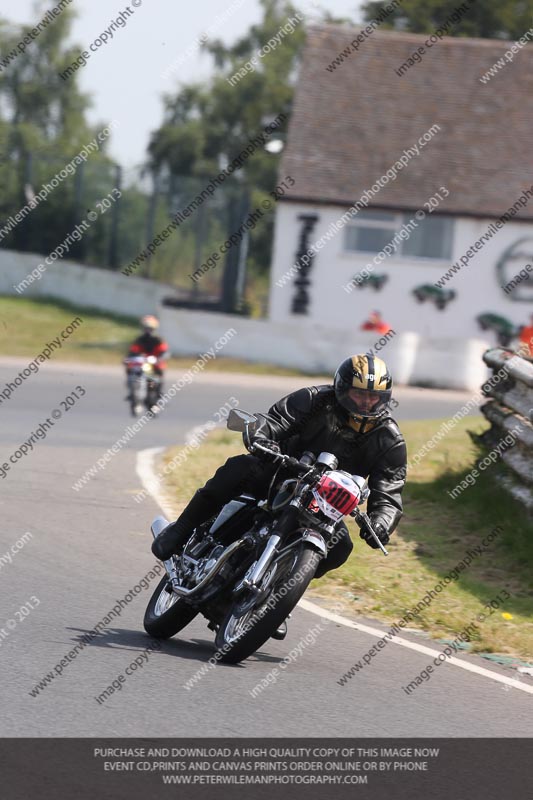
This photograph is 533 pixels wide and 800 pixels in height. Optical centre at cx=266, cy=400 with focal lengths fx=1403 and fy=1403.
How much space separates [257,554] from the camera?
23.3 ft

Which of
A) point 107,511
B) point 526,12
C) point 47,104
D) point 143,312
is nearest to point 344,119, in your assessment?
point 143,312

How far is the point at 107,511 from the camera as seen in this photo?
11961mm

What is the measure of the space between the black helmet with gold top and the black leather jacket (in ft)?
0.50

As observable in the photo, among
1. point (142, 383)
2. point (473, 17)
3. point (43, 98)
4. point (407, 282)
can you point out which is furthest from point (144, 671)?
point (43, 98)

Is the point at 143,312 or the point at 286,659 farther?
the point at 143,312

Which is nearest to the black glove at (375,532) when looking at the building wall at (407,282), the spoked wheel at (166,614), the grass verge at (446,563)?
the spoked wheel at (166,614)

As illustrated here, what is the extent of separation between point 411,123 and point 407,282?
4.30 metres

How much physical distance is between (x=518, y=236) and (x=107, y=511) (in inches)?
1055

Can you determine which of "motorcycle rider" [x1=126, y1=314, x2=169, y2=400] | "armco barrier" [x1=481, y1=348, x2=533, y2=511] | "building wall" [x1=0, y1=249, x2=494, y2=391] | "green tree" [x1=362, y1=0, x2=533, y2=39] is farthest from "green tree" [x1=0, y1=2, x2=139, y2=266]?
"armco barrier" [x1=481, y1=348, x2=533, y2=511]

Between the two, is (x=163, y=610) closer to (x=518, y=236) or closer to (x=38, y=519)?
(x=38, y=519)

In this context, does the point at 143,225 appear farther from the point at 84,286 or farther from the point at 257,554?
the point at 257,554

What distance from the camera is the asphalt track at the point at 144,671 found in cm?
604

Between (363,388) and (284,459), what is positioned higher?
(363,388)

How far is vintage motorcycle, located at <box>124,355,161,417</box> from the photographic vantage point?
20859mm
